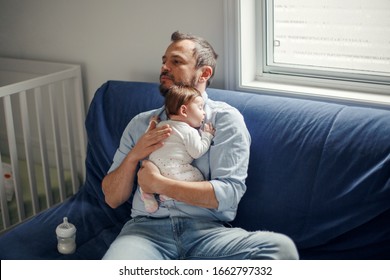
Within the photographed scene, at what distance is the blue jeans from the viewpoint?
5.18ft

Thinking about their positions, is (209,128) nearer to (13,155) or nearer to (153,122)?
(153,122)

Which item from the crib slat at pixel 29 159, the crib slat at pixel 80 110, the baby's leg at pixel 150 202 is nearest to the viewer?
the baby's leg at pixel 150 202

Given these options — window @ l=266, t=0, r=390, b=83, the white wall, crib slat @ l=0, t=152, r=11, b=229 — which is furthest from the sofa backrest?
crib slat @ l=0, t=152, r=11, b=229

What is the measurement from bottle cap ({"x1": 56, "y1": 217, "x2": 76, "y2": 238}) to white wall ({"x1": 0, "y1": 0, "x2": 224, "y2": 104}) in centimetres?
82

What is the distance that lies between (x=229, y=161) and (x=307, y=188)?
0.26 metres

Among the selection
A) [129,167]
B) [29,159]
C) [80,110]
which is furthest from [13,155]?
[129,167]

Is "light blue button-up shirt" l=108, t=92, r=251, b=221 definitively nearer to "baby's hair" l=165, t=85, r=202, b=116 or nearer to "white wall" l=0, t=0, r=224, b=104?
"baby's hair" l=165, t=85, r=202, b=116

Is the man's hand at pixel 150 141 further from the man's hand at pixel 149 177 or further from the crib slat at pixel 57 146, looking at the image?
the crib slat at pixel 57 146

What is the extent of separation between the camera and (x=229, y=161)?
1.73 meters

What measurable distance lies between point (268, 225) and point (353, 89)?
679 mm

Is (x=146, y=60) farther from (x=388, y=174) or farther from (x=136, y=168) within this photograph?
(x=388, y=174)

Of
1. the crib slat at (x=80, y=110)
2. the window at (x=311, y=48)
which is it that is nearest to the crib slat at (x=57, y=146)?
the crib slat at (x=80, y=110)

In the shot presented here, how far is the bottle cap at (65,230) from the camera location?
1.91m

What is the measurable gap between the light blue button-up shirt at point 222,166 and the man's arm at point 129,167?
0.18 feet
